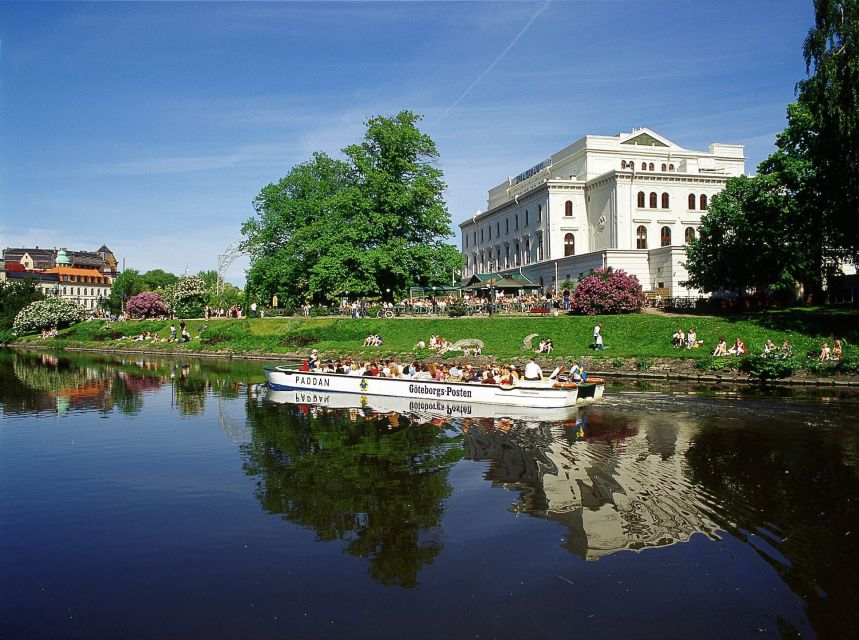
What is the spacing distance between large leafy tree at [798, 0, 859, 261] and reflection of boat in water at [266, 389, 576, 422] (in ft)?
66.3

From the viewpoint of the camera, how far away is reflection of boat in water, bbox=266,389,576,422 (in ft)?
82.7

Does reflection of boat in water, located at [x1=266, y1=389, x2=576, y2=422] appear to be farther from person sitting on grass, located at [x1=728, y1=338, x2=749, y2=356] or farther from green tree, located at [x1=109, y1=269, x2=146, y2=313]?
green tree, located at [x1=109, y1=269, x2=146, y2=313]

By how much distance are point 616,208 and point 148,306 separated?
5618 centimetres

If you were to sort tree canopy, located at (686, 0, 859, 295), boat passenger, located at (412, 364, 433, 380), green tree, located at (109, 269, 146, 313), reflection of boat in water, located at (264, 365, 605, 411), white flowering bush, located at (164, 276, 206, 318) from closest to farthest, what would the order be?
reflection of boat in water, located at (264, 365, 605, 411), boat passenger, located at (412, 364, 433, 380), tree canopy, located at (686, 0, 859, 295), white flowering bush, located at (164, 276, 206, 318), green tree, located at (109, 269, 146, 313)

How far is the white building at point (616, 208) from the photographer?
6544 centimetres

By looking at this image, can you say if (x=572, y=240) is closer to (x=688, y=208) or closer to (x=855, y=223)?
(x=688, y=208)

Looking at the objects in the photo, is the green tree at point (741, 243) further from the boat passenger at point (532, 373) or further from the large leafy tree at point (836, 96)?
the boat passenger at point (532, 373)

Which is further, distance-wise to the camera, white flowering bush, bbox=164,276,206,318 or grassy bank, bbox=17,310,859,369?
white flowering bush, bbox=164,276,206,318

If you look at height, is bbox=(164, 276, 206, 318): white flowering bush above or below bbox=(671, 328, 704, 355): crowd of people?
above

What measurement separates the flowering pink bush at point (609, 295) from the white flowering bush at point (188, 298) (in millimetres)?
51236

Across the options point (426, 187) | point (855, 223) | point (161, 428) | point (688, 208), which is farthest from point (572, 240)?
point (161, 428)

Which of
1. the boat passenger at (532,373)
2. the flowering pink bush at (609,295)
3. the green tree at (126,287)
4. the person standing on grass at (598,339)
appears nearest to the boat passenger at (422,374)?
the boat passenger at (532,373)

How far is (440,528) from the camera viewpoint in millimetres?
12836

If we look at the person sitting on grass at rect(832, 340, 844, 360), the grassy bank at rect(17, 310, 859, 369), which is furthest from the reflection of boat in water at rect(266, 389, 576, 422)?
the person sitting on grass at rect(832, 340, 844, 360)
